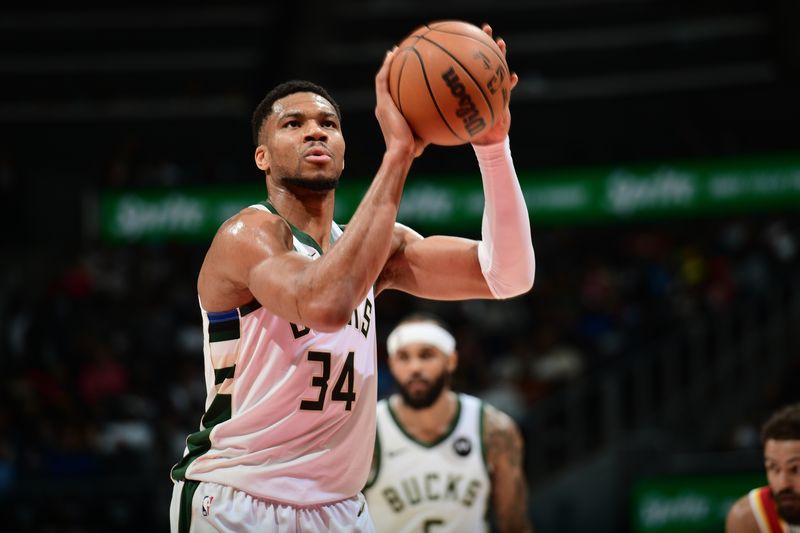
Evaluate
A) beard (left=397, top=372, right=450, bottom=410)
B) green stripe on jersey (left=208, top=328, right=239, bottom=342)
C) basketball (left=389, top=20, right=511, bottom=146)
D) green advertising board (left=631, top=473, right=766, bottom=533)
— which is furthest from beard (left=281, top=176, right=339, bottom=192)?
green advertising board (left=631, top=473, right=766, bottom=533)

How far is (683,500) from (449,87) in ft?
25.3

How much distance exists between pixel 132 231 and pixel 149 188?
0.54 metres

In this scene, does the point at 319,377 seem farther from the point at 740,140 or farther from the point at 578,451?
the point at 740,140

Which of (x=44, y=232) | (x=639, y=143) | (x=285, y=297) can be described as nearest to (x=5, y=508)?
(x=44, y=232)

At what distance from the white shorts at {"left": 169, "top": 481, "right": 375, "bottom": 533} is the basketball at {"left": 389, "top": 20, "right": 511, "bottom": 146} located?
1.19 m

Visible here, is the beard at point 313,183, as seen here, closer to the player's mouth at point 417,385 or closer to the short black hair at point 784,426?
the short black hair at point 784,426

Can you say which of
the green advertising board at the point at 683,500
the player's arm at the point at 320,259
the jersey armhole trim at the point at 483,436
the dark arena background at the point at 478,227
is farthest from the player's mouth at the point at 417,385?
the green advertising board at the point at 683,500

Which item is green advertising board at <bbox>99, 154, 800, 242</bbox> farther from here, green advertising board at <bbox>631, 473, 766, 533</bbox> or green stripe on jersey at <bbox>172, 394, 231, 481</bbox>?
green stripe on jersey at <bbox>172, 394, 231, 481</bbox>

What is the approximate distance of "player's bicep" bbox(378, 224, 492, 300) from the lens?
12.6ft

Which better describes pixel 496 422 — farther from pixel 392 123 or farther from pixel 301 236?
pixel 392 123

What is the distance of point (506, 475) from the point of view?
578cm

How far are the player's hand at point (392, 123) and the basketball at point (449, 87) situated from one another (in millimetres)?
15

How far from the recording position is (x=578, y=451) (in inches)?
460

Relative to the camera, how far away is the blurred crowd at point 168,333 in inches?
412
